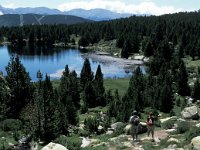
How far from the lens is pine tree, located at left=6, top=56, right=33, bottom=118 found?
2031 inches

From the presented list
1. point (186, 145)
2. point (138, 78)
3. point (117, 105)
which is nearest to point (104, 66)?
point (138, 78)

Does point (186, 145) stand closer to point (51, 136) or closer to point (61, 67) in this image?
point (51, 136)

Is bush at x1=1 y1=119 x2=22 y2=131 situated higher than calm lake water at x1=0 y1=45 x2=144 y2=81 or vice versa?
bush at x1=1 y1=119 x2=22 y2=131

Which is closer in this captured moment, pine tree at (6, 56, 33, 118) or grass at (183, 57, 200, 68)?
pine tree at (6, 56, 33, 118)

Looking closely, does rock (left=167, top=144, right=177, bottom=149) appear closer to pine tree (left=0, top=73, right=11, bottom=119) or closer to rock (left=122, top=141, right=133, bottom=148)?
rock (left=122, top=141, right=133, bottom=148)

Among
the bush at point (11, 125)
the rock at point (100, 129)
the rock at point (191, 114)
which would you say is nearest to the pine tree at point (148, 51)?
the rock at point (100, 129)

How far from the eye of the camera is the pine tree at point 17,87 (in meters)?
51.6

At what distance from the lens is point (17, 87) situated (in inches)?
2050

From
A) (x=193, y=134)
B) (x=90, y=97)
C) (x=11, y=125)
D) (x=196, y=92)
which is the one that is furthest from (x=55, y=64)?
(x=193, y=134)

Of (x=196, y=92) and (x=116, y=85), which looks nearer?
(x=196, y=92)

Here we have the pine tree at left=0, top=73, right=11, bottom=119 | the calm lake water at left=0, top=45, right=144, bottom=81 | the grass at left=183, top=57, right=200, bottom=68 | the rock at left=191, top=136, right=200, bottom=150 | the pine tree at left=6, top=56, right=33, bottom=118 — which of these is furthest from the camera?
the grass at left=183, top=57, right=200, bottom=68

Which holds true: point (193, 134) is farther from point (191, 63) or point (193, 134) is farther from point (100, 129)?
point (191, 63)

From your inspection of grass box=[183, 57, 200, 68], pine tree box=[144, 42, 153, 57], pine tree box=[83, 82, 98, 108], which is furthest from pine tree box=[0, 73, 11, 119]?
pine tree box=[144, 42, 153, 57]

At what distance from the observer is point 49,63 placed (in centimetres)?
16800
